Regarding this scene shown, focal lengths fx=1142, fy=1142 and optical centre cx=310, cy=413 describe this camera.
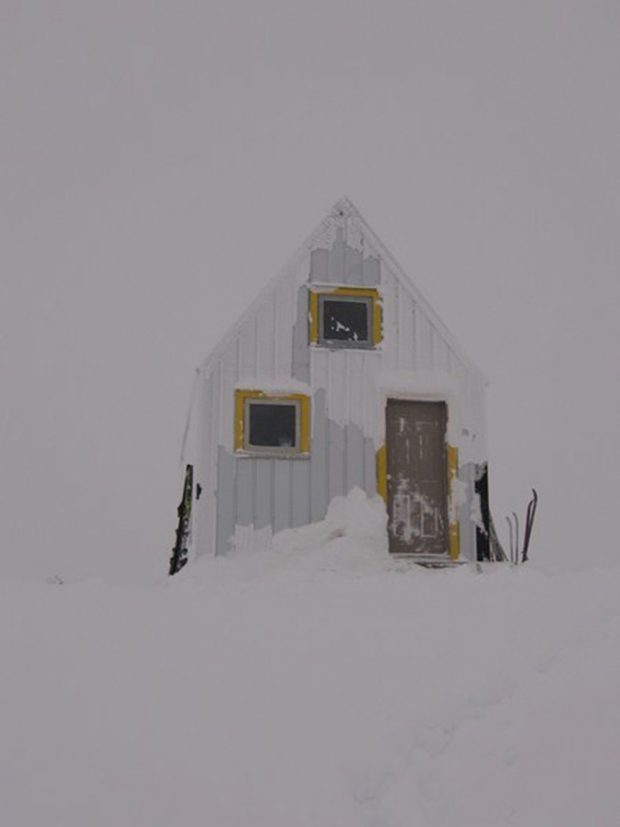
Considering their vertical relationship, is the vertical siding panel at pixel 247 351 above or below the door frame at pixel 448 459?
above

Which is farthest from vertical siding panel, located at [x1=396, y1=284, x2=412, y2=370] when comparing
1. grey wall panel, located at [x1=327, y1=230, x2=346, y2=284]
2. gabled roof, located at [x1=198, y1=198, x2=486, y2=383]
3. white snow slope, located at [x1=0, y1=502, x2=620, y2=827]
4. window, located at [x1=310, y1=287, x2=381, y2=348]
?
white snow slope, located at [x1=0, y1=502, x2=620, y2=827]

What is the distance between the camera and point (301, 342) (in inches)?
725

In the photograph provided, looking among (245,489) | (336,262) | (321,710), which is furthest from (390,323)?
(321,710)

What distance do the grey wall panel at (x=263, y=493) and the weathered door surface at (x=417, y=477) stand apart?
6.55 feet

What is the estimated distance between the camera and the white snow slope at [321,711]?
26.8 feet

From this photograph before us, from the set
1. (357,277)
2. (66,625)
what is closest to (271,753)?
(66,625)

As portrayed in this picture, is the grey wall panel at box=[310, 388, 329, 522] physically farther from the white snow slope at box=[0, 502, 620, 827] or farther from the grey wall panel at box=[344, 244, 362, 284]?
the white snow slope at box=[0, 502, 620, 827]

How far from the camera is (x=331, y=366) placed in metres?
18.4

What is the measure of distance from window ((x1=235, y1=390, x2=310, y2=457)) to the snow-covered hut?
22mm

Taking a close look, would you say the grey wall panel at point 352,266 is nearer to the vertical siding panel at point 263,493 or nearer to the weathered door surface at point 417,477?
the weathered door surface at point 417,477

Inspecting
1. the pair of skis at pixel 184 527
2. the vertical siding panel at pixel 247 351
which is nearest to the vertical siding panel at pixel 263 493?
the pair of skis at pixel 184 527

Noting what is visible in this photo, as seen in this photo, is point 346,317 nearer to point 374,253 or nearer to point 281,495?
point 374,253

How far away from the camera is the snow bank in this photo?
816 centimetres

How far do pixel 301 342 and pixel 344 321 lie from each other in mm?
816
